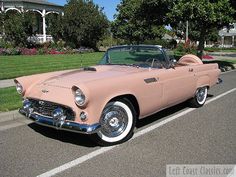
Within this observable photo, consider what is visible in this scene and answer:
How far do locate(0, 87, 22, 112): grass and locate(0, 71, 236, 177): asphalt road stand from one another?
56 cm

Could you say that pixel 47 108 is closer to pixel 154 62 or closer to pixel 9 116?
pixel 9 116

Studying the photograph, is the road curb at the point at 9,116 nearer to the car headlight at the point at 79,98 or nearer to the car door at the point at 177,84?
the car headlight at the point at 79,98

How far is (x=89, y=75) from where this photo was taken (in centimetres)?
573

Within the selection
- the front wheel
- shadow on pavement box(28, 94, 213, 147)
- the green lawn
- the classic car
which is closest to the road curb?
shadow on pavement box(28, 94, 213, 147)

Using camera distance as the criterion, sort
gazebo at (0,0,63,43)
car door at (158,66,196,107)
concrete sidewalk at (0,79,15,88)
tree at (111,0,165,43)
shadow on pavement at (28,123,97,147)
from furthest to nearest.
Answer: tree at (111,0,165,43), gazebo at (0,0,63,43), concrete sidewalk at (0,79,15,88), car door at (158,66,196,107), shadow on pavement at (28,123,97,147)

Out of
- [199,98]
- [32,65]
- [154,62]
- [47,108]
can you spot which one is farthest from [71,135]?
[32,65]

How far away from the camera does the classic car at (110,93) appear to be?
5.02 meters

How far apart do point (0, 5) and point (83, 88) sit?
3711cm

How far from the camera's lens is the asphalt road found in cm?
448

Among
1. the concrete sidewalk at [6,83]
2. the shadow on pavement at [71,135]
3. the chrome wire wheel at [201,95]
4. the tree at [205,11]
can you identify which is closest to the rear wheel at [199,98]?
the chrome wire wheel at [201,95]

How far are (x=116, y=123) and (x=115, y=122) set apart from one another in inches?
1.2

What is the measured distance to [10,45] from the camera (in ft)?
95.8

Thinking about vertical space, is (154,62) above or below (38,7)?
below

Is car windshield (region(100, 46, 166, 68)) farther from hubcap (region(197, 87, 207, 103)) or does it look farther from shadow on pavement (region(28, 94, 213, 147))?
hubcap (region(197, 87, 207, 103))
